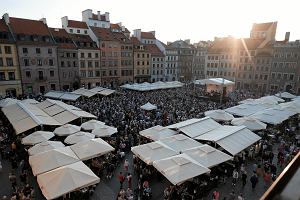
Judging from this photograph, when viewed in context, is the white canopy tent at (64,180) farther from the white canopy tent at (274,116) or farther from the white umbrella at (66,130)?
the white canopy tent at (274,116)

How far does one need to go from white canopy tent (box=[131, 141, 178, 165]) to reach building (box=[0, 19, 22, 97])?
3436 cm

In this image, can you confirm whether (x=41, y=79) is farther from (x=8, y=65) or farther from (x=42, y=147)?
(x=42, y=147)

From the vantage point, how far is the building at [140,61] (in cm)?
6022

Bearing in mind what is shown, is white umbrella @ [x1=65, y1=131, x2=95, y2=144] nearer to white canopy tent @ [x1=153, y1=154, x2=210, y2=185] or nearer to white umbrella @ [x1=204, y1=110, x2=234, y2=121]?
white canopy tent @ [x1=153, y1=154, x2=210, y2=185]

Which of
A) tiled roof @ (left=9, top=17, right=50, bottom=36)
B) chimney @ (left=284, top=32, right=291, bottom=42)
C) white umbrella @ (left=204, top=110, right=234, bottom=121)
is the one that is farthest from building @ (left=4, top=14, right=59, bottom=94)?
chimney @ (left=284, top=32, right=291, bottom=42)

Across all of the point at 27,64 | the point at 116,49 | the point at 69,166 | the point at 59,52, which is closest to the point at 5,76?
the point at 27,64

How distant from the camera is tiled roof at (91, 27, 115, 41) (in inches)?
2064

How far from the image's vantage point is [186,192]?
41.9 ft

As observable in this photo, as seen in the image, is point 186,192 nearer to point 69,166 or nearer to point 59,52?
point 69,166

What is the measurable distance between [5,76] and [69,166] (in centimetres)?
3462

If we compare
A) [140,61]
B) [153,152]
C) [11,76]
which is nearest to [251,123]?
[153,152]

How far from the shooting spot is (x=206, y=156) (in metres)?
14.2

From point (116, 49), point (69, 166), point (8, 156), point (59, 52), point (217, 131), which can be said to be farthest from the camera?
point (116, 49)

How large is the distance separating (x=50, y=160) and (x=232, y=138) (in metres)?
12.4
